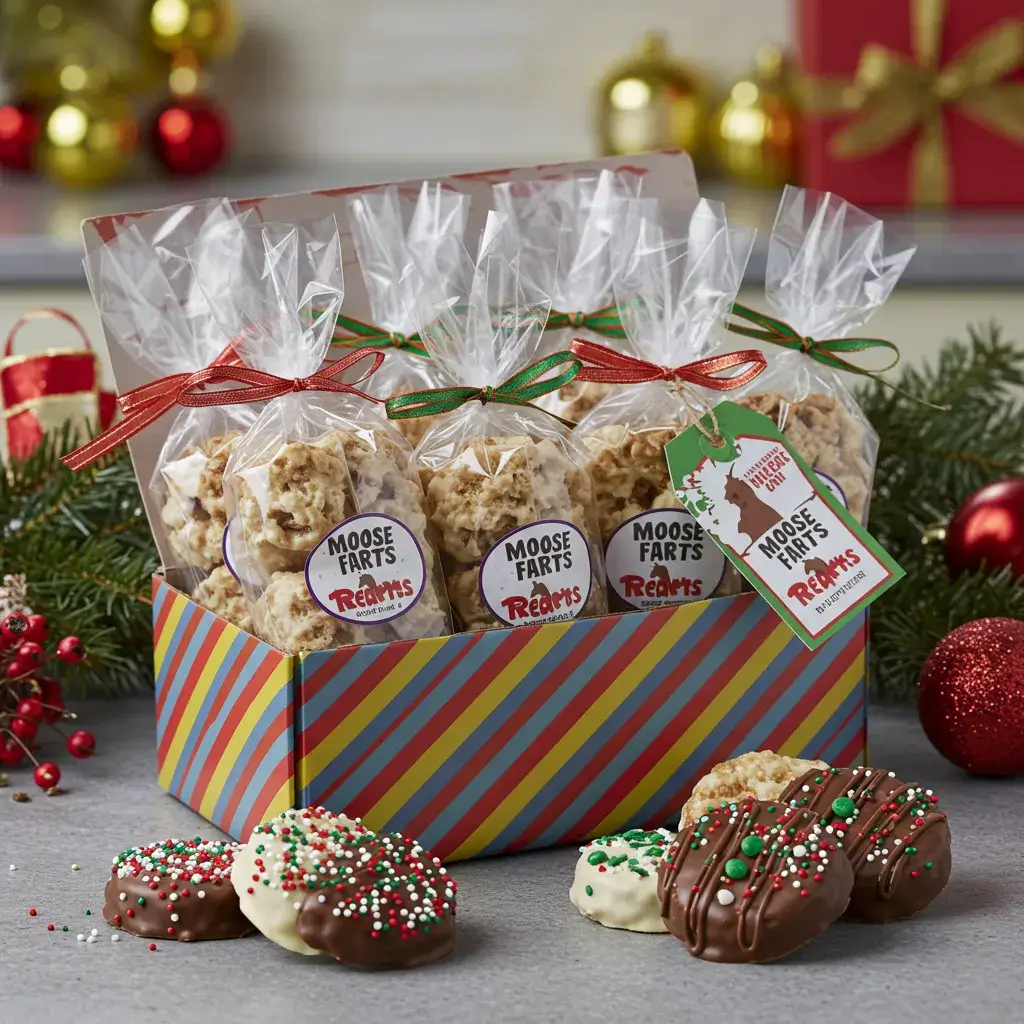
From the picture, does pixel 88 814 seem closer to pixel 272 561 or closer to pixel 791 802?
pixel 272 561

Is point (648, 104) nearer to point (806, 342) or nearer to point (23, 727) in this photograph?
point (806, 342)

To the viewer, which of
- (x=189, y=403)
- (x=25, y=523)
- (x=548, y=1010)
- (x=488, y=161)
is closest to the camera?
(x=548, y=1010)

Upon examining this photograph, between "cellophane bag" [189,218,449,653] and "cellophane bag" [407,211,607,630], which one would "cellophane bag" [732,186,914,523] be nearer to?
"cellophane bag" [407,211,607,630]

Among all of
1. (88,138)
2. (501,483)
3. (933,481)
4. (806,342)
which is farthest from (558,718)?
(88,138)

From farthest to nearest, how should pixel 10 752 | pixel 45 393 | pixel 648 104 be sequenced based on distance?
pixel 648 104, pixel 45 393, pixel 10 752

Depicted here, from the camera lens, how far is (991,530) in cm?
139

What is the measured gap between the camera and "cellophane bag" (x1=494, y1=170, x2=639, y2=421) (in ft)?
4.25

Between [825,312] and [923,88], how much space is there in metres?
1.58

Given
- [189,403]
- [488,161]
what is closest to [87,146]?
[488,161]

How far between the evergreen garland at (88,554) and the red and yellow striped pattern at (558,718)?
378mm

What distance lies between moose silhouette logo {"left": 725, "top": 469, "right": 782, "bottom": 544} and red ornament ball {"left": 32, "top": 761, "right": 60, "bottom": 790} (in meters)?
0.54

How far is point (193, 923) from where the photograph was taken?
0.92 m

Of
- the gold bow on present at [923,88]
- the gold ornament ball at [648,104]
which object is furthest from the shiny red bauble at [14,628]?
the gold ornament ball at [648,104]

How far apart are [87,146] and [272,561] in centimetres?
233
